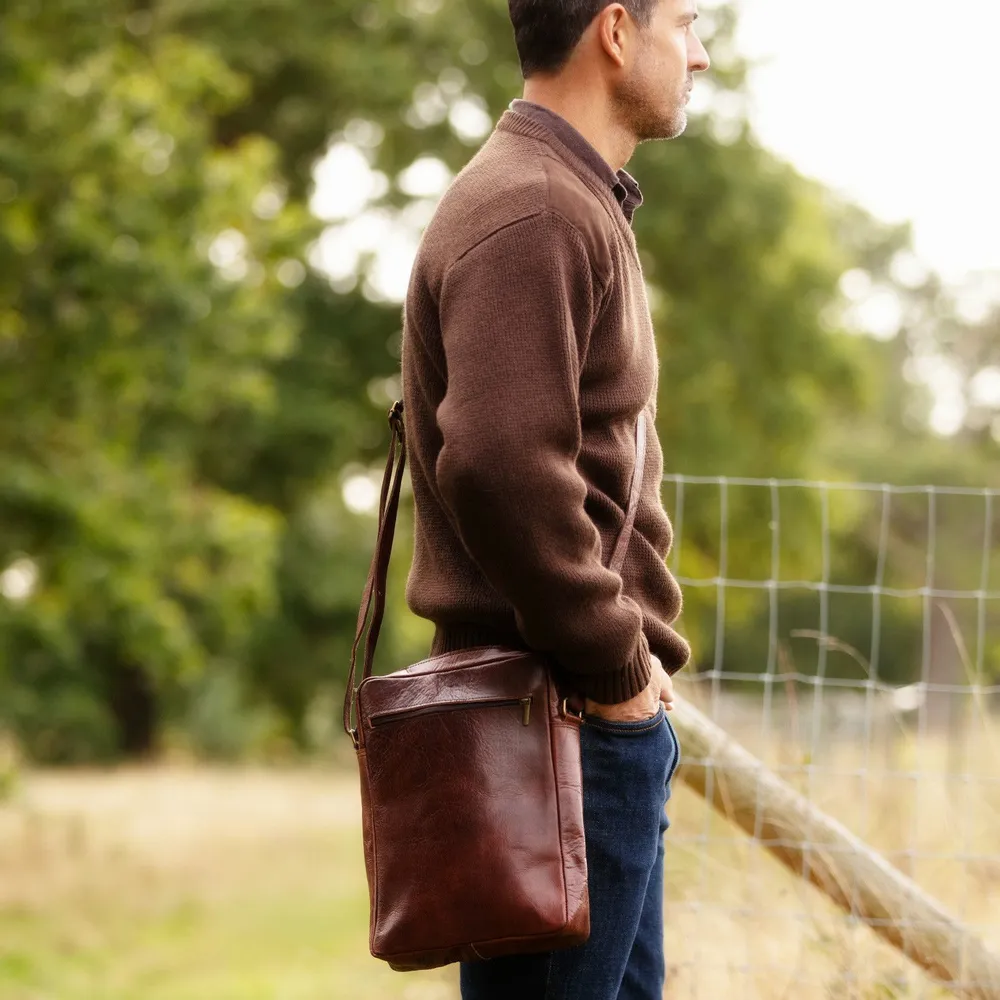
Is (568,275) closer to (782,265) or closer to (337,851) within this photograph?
(337,851)

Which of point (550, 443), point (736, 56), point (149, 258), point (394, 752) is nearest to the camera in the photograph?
point (550, 443)

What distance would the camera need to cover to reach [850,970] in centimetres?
316

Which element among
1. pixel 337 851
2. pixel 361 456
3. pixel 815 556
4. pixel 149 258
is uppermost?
pixel 149 258

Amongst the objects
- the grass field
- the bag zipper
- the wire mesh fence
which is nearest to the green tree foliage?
the grass field

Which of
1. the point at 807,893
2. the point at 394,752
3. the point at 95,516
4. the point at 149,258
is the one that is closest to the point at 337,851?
the point at 95,516

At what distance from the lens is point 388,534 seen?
2.09 meters

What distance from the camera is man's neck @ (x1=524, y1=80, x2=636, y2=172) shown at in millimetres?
1996

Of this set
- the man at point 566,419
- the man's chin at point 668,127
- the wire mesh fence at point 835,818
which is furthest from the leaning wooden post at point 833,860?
the man's chin at point 668,127

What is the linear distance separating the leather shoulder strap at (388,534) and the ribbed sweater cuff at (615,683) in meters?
0.13

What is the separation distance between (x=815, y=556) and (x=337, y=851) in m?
8.23

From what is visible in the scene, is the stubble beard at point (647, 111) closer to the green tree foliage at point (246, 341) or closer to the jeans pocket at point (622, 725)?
the jeans pocket at point (622, 725)

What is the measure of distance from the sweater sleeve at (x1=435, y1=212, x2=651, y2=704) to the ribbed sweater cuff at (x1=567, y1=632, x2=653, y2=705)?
7 centimetres

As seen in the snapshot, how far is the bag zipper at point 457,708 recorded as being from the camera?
1862 millimetres

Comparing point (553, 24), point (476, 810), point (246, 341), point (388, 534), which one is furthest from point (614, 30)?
point (246, 341)
